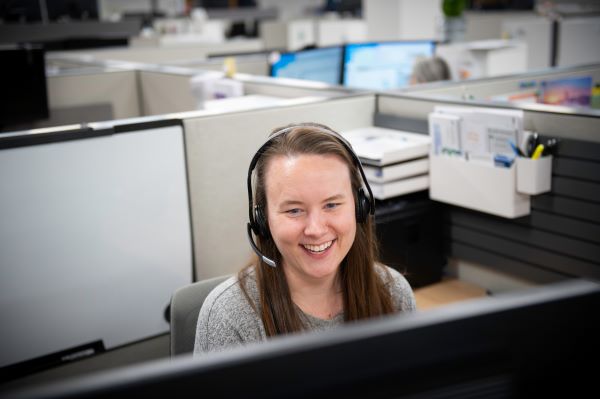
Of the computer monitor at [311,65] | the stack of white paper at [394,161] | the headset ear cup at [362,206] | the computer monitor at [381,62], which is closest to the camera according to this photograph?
the headset ear cup at [362,206]

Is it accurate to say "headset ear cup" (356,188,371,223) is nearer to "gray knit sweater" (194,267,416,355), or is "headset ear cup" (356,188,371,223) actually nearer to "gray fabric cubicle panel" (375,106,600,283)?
"gray knit sweater" (194,267,416,355)

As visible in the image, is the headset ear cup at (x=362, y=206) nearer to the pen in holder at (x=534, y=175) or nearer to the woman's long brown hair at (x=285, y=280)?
the woman's long brown hair at (x=285, y=280)

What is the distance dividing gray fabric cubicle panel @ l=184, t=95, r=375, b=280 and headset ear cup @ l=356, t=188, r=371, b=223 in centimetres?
67

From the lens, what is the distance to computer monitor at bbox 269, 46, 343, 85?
295cm

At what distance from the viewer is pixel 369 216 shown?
3.61 ft

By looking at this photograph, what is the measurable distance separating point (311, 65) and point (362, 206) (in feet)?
6.84

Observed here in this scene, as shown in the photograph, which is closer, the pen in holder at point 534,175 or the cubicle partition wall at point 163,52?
the pen in holder at point 534,175

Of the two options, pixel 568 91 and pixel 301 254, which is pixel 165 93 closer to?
pixel 568 91

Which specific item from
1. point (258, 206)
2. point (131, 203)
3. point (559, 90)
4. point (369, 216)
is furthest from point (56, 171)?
point (559, 90)

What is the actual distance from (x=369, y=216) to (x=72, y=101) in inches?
94.3

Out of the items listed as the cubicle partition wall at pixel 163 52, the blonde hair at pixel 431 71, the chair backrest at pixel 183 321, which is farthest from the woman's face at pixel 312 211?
the cubicle partition wall at pixel 163 52

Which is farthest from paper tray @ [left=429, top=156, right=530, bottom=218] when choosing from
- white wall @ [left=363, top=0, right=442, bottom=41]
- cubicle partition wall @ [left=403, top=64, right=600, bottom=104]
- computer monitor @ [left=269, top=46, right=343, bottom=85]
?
white wall @ [left=363, top=0, right=442, bottom=41]

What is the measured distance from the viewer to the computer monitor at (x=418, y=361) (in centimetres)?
31

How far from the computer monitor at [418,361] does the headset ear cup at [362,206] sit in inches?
26.2
